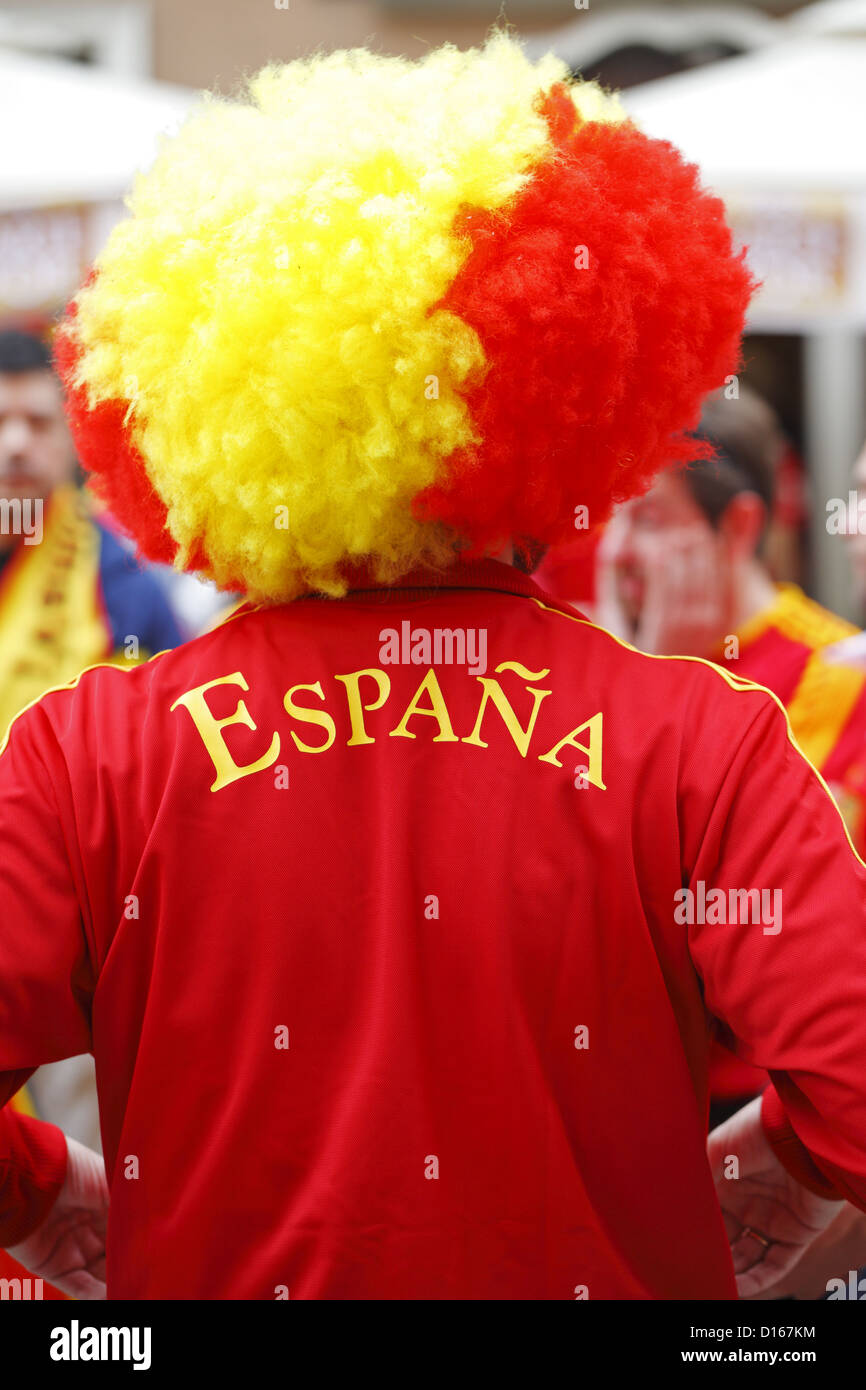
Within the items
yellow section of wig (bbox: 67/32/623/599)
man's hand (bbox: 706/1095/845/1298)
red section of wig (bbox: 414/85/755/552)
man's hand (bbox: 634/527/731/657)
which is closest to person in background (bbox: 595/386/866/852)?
man's hand (bbox: 634/527/731/657)

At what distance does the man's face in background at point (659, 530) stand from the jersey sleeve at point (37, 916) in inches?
78.0

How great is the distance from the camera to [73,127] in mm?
4305

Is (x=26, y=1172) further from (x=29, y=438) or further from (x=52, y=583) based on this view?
(x=29, y=438)

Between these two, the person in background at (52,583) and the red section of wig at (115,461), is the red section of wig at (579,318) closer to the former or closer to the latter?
the red section of wig at (115,461)

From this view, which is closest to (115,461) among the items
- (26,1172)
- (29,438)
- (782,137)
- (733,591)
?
(26,1172)

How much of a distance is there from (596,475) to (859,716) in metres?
1.44

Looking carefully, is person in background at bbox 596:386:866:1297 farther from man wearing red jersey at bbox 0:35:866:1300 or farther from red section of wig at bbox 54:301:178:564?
Answer: red section of wig at bbox 54:301:178:564

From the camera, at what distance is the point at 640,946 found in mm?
1197

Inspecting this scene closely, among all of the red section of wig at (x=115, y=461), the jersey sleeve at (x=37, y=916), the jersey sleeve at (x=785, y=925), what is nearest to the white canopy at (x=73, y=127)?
the red section of wig at (x=115, y=461)

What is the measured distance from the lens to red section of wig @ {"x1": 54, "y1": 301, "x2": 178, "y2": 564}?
53.2 inches

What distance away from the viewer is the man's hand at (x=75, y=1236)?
1474 mm

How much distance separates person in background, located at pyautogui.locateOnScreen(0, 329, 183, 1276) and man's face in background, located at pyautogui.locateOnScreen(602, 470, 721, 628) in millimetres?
1121
